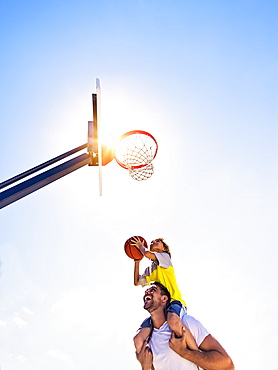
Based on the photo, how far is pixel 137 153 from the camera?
562cm

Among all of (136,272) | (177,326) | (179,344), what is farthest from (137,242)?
(179,344)

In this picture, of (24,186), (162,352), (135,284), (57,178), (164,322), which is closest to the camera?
(24,186)

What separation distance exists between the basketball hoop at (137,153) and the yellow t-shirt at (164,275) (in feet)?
4.49

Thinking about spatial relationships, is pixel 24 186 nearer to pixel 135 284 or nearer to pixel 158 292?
pixel 158 292

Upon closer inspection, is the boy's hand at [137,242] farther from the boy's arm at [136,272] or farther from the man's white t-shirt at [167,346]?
the man's white t-shirt at [167,346]

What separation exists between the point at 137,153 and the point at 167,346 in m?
2.81

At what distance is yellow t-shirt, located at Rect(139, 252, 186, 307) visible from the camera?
559 centimetres

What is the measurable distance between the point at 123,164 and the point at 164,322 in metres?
2.40

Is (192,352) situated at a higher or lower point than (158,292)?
lower

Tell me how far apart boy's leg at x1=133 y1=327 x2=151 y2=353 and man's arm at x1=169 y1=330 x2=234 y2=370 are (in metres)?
0.54

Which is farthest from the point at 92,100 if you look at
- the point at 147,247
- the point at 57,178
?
the point at 147,247

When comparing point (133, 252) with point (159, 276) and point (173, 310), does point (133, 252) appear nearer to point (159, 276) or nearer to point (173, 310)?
point (159, 276)

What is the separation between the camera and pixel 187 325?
470 cm

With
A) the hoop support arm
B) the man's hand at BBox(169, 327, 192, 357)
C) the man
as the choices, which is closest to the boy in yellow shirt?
the man
